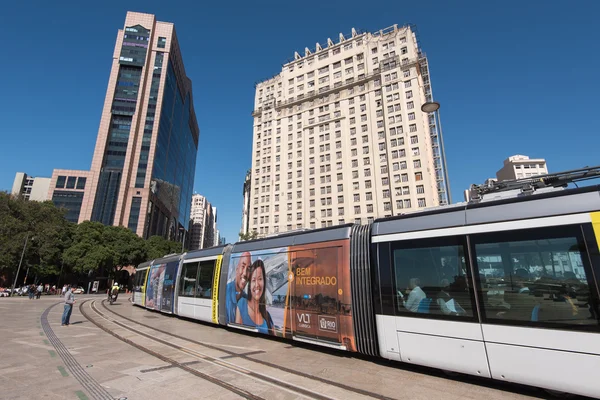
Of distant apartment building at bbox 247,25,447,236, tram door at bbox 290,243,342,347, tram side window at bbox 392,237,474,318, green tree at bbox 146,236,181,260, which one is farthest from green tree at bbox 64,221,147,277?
tram side window at bbox 392,237,474,318

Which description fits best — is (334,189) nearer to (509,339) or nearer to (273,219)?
(273,219)

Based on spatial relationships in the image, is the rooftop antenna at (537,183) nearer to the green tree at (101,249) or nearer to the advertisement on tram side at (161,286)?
the advertisement on tram side at (161,286)

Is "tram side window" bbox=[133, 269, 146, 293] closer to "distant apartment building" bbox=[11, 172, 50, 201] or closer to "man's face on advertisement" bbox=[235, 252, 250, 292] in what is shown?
"man's face on advertisement" bbox=[235, 252, 250, 292]

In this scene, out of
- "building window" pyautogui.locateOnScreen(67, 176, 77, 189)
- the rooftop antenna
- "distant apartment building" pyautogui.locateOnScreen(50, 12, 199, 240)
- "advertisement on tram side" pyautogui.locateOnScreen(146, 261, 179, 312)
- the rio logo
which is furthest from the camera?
"building window" pyautogui.locateOnScreen(67, 176, 77, 189)

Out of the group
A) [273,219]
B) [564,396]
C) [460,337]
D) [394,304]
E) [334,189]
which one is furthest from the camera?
[273,219]

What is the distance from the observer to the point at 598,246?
13.7 ft

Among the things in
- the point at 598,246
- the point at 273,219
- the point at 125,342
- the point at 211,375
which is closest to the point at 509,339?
the point at 598,246

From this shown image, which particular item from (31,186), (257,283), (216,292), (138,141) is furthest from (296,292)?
(31,186)

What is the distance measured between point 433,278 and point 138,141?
97655mm

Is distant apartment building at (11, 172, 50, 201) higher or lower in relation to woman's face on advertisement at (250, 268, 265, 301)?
higher

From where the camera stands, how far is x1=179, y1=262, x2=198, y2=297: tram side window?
13.0 meters

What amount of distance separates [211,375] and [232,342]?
358cm

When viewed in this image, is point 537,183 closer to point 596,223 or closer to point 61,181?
point 596,223

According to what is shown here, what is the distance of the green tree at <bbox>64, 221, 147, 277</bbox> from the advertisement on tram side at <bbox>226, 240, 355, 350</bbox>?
45.9m
